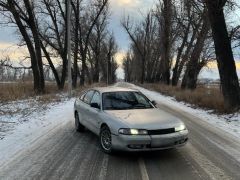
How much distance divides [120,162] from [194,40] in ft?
95.5

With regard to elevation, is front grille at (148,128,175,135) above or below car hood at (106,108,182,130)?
below

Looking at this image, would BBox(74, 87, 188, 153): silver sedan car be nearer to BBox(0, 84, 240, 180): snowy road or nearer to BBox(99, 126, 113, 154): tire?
BBox(99, 126, 113, 154): tire

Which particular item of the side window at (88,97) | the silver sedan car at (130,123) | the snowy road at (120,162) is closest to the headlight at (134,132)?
the silver sedan car at (130,123)

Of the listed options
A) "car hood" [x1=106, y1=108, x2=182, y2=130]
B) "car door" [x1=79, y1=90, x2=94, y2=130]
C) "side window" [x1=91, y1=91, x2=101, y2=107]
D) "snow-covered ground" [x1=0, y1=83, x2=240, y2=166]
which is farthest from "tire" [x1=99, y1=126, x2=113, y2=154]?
"snow-covered ground" [x1=0, y1=83, x2=240, y2=166]

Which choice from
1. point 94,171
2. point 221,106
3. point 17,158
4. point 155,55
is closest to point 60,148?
point 17,158

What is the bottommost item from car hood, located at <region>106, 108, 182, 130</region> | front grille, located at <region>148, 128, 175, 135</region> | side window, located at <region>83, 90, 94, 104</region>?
front grille, located at <region>148, 128, 175, 135</region>

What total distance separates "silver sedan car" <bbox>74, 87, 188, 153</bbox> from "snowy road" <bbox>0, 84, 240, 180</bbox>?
36 cm

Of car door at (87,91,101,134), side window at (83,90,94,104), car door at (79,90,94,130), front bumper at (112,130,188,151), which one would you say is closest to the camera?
front bumper at (112,130,188,151)

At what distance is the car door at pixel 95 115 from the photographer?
9.69 m

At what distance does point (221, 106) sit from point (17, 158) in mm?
12060

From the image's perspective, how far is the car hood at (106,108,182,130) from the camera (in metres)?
8.12

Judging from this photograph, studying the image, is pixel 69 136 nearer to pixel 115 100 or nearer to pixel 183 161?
pixel 115 100

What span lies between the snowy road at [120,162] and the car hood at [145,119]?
73 centimetres

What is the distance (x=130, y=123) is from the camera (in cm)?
823
